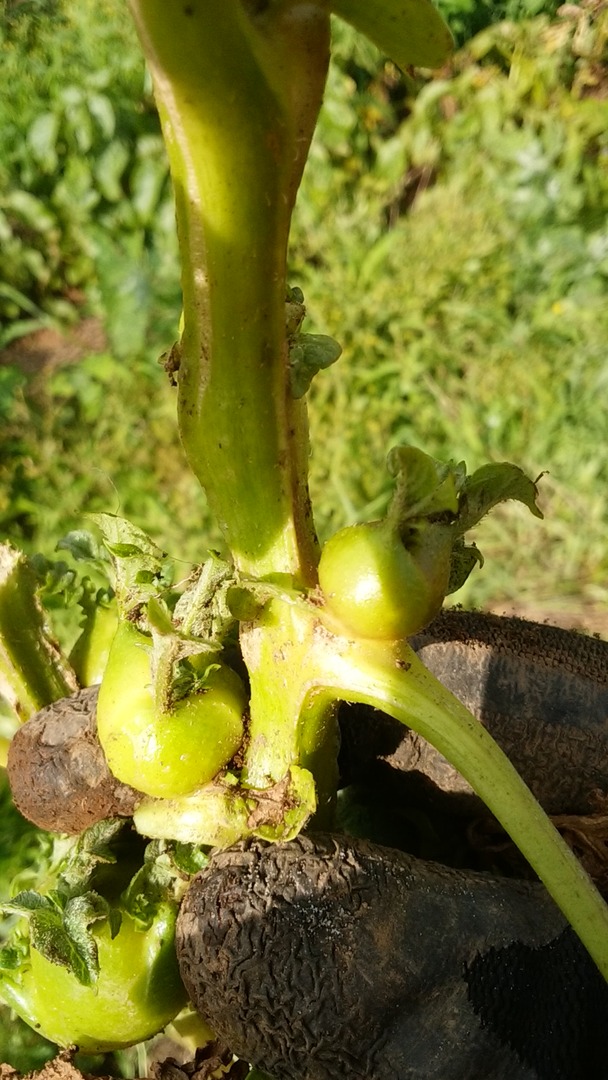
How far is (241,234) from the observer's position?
91cm

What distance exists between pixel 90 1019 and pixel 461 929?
1.87 ft

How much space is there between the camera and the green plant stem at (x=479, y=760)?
40.4 inches

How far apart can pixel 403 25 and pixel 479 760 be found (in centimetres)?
77

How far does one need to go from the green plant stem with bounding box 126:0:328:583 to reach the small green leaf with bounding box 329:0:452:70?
0.03m

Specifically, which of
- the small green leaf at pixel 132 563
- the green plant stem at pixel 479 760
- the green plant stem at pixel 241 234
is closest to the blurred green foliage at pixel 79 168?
the small green leaf at pixel 132 563

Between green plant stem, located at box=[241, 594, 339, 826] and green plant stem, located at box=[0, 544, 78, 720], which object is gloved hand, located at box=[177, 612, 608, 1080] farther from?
green plant stem, located at box=[0, 544, 78, 720]

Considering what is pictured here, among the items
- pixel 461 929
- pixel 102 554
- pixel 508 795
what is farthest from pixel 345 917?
pixel 102 554

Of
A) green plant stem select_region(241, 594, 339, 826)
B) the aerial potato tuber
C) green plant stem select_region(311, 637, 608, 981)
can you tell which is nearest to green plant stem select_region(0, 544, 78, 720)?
the aerial potato tuber

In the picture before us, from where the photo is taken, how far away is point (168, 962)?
1312 mm

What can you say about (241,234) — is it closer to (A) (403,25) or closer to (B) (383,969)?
(A) (403,25)

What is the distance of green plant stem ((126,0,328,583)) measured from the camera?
2.59ft

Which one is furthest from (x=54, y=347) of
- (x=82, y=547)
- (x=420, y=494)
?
(x=420, y=494)

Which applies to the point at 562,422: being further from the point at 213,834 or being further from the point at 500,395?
the point at 213,834

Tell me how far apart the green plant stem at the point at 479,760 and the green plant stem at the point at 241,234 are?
0.17 meters
